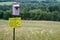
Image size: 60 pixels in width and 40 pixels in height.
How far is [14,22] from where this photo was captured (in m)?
5.68

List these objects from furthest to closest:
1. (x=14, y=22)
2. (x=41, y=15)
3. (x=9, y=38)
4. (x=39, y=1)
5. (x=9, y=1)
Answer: (x=39, y=1) → (x=41, y=15) → (x=9, y=1) → (x=9, y=38) → (x=14, y=22)

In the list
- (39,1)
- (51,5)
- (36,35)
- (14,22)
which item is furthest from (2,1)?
(14,22)

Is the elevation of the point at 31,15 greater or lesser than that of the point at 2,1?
lesser

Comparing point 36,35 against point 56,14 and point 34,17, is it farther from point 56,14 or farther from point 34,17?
point 34,17

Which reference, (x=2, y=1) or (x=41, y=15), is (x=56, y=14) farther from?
(x=2, y=1)

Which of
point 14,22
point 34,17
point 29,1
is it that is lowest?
point 34,17

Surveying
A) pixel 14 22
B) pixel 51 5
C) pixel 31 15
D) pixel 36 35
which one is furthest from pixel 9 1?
pixel 14 22

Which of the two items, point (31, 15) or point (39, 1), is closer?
point (31, 15)

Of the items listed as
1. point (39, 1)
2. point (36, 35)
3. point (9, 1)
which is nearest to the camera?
point (36, 35)

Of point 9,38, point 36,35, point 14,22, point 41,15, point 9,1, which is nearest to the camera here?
point 14,22

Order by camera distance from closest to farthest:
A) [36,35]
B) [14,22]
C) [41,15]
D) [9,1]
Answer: [14,22] < [36,35] < [9,1] < [41,15]

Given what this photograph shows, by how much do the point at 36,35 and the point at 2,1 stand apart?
12.2 metres

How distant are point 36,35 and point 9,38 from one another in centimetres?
102

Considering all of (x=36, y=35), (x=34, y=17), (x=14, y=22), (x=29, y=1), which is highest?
(x=14, y=22)
